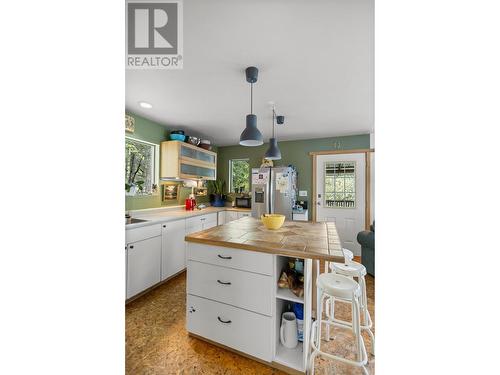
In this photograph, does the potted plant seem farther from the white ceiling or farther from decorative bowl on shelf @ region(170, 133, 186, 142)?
the white ceiling

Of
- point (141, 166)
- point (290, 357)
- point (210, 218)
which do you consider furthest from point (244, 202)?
point (290, 357)

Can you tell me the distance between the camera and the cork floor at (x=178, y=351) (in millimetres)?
1403

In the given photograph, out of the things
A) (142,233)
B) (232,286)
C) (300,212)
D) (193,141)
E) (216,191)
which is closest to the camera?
(232,286)

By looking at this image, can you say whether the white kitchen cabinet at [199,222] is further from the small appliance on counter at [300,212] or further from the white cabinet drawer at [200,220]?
the small appliance on counter at [300,212]

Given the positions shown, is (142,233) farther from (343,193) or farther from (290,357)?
(343,193)

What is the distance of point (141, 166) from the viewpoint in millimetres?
3090

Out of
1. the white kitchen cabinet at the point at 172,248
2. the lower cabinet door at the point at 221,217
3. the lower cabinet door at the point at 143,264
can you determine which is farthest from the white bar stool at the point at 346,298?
the lower cabinet door at the point at 221,217

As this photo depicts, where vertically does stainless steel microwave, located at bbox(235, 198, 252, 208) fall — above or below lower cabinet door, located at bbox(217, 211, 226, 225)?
above

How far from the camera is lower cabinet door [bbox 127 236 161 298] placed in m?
2.15

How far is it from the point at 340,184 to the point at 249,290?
3221mm

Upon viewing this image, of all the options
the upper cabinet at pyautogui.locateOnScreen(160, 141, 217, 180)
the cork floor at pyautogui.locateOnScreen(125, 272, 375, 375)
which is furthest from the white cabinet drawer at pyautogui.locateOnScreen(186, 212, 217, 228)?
A: the cork floor at pyautogui.locateOnScreen(125, 272, 375, 375)

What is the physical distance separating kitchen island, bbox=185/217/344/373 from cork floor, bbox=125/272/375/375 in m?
0.08
